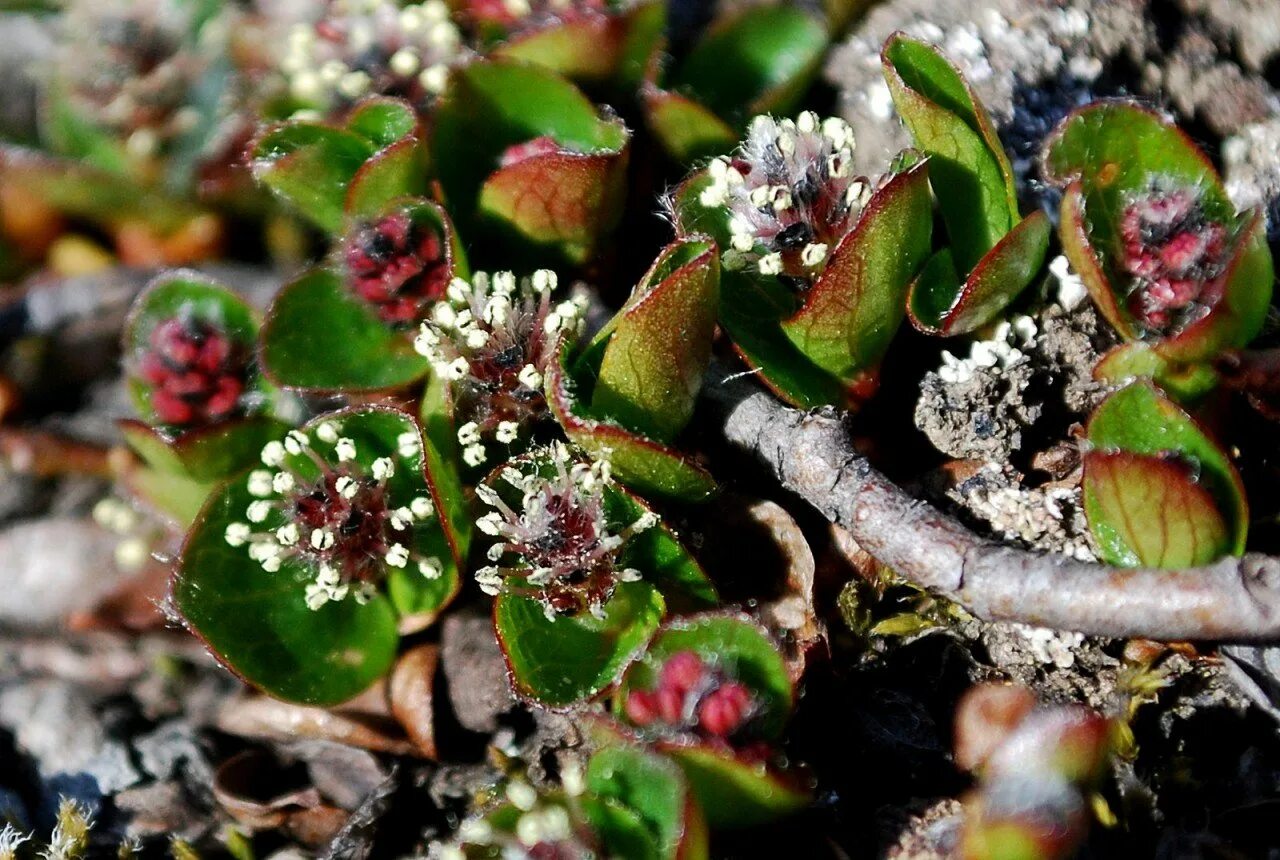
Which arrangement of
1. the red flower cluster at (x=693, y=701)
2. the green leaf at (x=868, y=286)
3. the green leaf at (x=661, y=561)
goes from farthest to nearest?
1. the green leaf at (x=661, y=561)
2. the green leaf at (x=868, y=286)
3. the red flower cluster at (x=693, y=701)

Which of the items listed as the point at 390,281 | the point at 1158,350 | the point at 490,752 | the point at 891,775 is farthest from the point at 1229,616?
the point at 390,281

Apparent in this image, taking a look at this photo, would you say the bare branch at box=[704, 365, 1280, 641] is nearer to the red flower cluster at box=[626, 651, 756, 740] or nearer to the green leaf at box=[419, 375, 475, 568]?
the red flower cluster at box=[626, 651, 756, 740]

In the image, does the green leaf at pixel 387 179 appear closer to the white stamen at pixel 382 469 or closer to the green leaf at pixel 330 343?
the green leaf at pixel 330 343

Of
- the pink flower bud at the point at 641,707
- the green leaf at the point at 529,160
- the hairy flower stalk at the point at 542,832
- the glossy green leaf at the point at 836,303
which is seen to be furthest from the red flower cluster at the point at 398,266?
the hairy flower stalk at the point at 542,832

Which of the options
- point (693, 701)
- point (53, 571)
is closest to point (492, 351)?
point (693, 701)

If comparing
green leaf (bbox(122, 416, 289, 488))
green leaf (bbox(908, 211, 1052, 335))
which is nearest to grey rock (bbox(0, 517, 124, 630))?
green leaf (bbox(122, 416, 289, 488))
